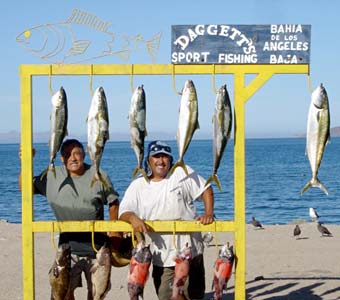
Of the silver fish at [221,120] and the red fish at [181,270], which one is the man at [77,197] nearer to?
the red fish at [181,270]

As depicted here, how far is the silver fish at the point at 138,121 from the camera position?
6.84 meters

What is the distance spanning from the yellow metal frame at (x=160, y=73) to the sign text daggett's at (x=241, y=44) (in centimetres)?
8

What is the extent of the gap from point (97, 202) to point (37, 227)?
2.13 ft

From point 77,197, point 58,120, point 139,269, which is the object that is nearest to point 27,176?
point 77,197

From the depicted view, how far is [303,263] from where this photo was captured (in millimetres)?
12383

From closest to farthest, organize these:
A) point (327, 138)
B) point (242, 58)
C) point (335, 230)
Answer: point (327, 138), point (242, 58), point (335, 230)

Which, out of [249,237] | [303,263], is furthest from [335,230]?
[303,263]

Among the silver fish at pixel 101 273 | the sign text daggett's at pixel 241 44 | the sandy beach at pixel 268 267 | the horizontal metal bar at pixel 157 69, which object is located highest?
the sign text daggett's at pixel 241 44

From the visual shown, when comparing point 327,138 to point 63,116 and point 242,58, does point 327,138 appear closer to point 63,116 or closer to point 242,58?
point 242,58

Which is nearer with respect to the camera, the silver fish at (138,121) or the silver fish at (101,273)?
the silver fish at (138,121)

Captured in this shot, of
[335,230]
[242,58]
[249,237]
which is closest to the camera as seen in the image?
[242,58]

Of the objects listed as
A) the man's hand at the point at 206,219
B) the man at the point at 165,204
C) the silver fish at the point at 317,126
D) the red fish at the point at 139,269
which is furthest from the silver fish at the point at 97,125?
the silver fish at the point at 317,126

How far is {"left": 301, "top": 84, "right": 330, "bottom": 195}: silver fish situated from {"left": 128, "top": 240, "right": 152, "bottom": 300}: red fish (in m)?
1.67

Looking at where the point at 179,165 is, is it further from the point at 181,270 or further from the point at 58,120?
the point at 58,120
